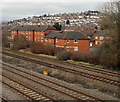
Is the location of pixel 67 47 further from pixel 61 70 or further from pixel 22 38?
pixel 61 70

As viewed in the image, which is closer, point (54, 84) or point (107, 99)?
point (107, 99)

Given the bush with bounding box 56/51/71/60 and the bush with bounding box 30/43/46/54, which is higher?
the bush with bounding box 30/43/46/54

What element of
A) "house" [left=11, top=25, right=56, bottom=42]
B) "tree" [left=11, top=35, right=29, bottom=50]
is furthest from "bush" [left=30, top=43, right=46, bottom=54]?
"house" [left=11, top=25, right=56, bottom=42]

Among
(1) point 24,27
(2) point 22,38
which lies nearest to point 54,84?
(2) point 22,38

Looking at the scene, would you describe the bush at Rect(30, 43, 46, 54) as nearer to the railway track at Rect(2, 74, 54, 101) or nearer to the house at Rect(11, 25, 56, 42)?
the house at Rect(11, 25, 56, 42)

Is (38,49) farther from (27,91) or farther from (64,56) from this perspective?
(27,91)

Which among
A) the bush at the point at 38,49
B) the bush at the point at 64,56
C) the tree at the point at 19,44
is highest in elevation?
the tree at the point at 19,44

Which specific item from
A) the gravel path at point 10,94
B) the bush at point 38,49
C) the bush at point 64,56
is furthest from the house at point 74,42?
the gravel path at point 10,94

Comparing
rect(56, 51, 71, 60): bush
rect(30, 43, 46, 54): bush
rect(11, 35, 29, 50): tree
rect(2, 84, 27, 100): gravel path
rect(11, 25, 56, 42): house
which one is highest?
rect(11, 25, 56, 42): house

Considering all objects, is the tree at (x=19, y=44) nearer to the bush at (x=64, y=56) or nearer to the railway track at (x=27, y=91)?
the bush at (x=64, y=56)

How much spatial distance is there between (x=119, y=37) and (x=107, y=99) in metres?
9.87

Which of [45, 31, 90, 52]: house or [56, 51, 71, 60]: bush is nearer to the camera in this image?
[56, 51, 71, 60]: bush

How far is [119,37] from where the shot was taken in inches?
722

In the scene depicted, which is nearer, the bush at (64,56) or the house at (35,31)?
the bush at (64,56)
